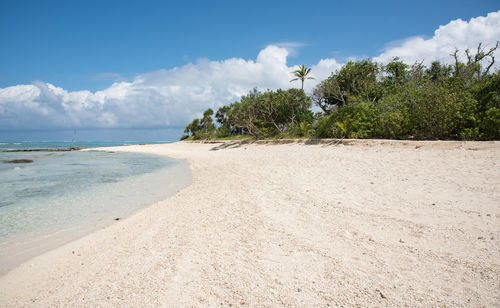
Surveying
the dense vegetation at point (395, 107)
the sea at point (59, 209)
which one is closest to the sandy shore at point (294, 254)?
the sea at point (59, 209)

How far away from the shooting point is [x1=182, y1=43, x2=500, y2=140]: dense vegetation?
13461mm

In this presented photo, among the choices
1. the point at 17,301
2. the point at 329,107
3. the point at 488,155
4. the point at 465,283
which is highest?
the point at 329,107

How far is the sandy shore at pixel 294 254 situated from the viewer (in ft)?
8.71

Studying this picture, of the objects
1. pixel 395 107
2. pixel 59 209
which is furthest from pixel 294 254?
pixel 395 107

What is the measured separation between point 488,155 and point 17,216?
15.7 m

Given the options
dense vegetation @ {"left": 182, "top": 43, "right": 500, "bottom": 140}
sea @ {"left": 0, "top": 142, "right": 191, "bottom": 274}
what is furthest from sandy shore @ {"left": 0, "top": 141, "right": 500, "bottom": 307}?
dense vegetation @ {"left": 182, "top": 43, "right": 500, "bottom": 140}

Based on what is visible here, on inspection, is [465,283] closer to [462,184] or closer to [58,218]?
[462,184]

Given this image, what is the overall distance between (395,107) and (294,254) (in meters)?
17.0

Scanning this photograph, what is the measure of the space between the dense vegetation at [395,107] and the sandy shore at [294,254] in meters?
8.87

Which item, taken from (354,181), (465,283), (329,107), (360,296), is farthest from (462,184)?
(329,107)

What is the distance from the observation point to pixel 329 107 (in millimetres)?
→ 32156

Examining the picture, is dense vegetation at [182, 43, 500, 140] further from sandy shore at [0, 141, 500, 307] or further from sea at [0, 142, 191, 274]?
sea at [0, 142, 191, 274]

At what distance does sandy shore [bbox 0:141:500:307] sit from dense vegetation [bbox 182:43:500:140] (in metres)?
8.87

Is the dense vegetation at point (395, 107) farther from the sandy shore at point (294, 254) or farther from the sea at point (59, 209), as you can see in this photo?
the sea at point (59, 209)
